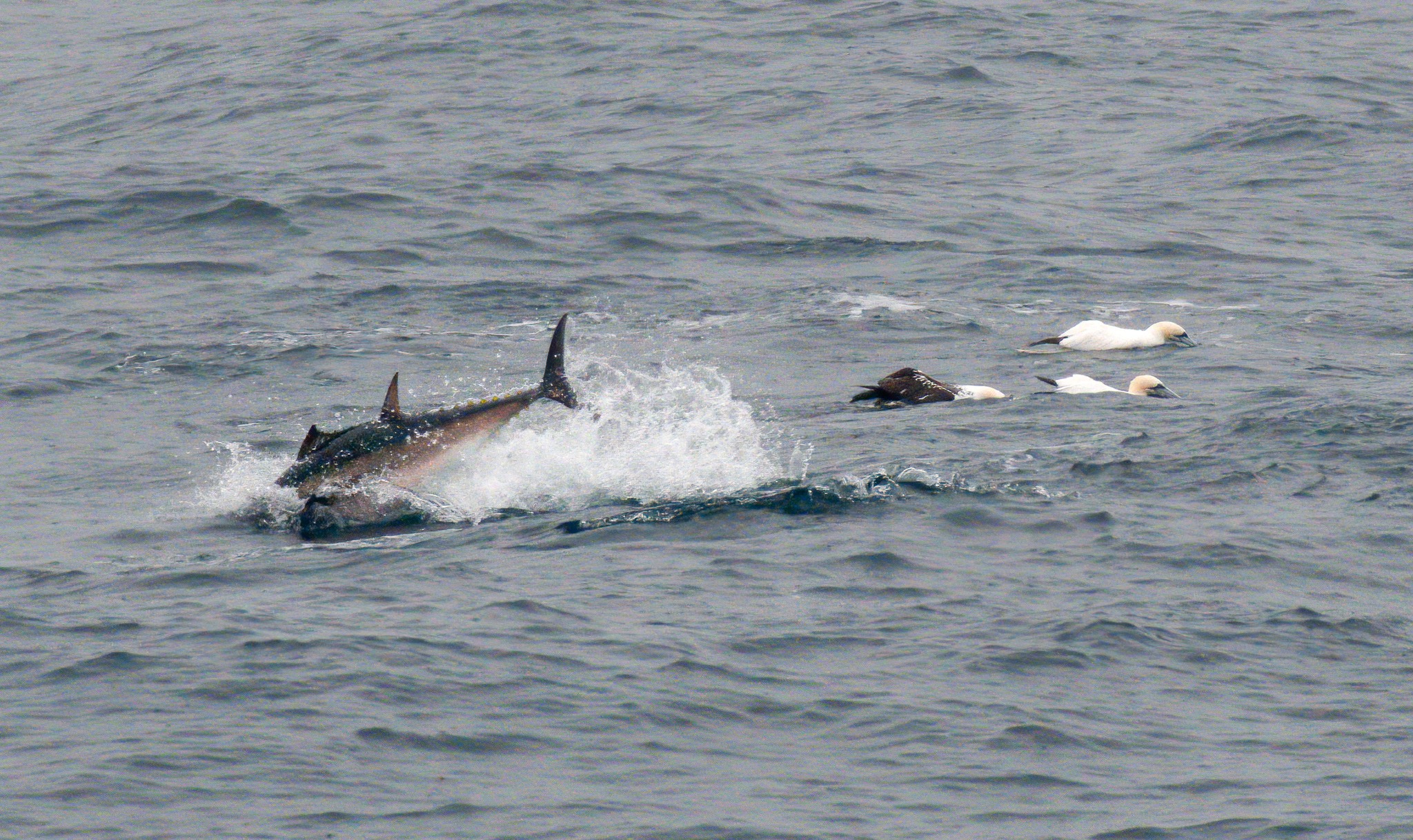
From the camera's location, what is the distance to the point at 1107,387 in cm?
1870

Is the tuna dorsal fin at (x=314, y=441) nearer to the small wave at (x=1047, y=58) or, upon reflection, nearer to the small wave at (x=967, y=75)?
the small wave at (x=967, y=75)

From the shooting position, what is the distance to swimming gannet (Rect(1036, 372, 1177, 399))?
18406 millimetres

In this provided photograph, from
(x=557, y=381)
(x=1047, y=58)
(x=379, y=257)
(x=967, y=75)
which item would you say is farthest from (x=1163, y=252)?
(x=557, y=381)

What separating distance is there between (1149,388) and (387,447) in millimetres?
7902

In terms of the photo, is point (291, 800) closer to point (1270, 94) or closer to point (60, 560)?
point (60, 560)

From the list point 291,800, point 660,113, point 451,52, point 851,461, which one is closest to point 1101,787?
point 291,800

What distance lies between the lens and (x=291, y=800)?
9.27 meters

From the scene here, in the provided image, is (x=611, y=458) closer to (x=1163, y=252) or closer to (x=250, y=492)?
(x=250, y=492)

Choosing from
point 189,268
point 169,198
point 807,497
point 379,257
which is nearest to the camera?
point 807,497

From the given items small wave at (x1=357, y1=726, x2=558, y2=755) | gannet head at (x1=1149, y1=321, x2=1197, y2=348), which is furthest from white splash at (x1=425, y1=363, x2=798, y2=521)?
gannet head at (x1=1149, y1=321, x2=1197, y2=348)

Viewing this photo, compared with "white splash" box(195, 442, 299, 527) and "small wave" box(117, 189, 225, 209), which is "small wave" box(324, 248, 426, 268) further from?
"white splash" box(195, 442, 299, 527)

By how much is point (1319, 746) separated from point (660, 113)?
965 inches

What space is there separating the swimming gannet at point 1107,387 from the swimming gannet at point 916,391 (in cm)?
74

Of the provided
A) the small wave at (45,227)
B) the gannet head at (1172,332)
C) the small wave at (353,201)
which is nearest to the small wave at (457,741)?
the gannet head at (1172,332)
